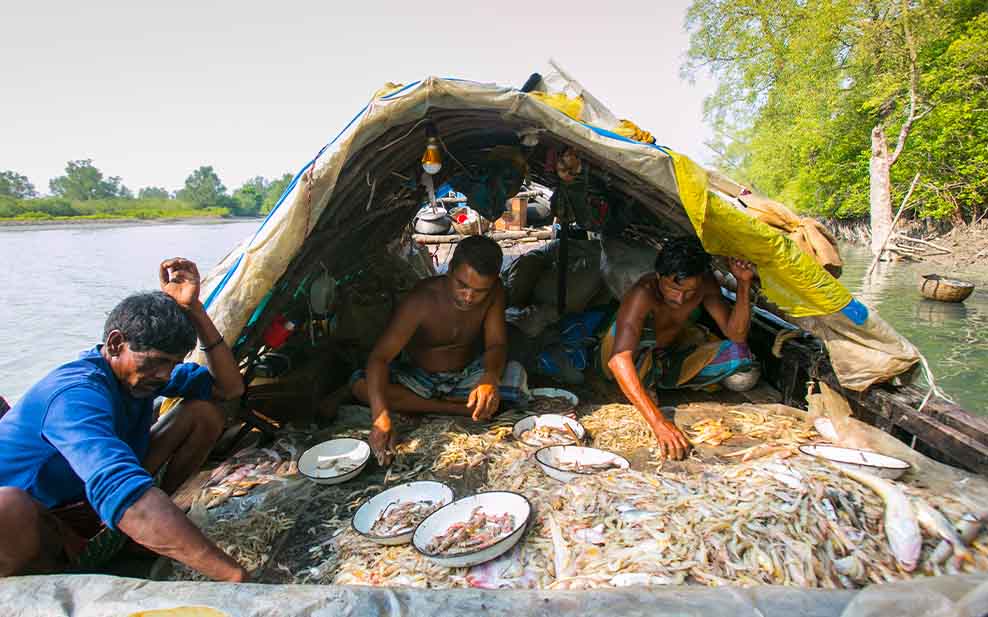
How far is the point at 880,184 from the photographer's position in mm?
16422

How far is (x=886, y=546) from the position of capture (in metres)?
2.00

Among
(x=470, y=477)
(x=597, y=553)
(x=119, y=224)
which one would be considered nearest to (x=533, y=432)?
(x=470, y=477)

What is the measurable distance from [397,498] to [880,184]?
1984 centimetres

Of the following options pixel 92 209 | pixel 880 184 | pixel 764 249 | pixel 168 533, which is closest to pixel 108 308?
pixel 168 533

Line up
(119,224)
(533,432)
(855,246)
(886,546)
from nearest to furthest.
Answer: (886,546) < (533,432) < (855,246) < (119,224)

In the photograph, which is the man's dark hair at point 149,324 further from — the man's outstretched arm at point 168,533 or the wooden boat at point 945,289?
the wooden boat at point 945,289

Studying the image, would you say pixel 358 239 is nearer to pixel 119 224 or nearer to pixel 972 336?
pixel 972 336

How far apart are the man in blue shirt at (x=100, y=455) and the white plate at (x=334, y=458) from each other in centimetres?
78

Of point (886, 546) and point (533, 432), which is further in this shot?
point (533, 432)

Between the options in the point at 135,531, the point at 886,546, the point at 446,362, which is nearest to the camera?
the point at 135,531

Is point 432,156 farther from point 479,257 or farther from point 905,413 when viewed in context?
point 905,413

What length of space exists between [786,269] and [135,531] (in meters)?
3.28

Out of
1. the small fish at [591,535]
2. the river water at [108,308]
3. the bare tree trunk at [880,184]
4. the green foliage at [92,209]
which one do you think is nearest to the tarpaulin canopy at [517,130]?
the small fish at [591,535]

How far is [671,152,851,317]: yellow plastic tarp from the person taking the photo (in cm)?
269
